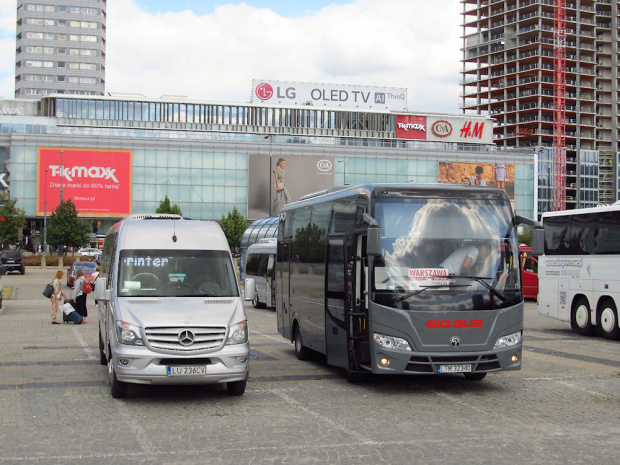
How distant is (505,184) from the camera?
10900 centimetres

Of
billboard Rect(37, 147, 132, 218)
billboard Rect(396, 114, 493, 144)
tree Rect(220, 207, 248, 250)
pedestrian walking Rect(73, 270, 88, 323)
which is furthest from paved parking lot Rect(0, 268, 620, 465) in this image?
billboard Rect(396, 114, 493, 144)

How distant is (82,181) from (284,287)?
84561 millimetres

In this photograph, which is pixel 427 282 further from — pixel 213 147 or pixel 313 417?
pixel 213 147

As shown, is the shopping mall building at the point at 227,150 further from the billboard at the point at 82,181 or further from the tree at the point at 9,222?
the tree at the point at 9,222

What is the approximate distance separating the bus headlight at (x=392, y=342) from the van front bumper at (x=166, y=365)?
2012 millimetres

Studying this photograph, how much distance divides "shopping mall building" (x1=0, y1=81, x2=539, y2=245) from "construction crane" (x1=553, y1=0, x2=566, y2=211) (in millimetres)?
17274

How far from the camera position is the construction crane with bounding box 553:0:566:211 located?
5098 inches

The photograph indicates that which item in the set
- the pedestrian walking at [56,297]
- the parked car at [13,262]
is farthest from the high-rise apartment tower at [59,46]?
→ the pedestrian walking at [56,297]

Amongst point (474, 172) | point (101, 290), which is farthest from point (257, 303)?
point (474, 172)

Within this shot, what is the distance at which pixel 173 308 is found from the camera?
10258 mm

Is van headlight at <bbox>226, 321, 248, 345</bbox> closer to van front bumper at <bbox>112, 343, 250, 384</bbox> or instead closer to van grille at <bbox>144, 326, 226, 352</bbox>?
van front bumper at <bbox>112, 343, 250, 384</bbox>

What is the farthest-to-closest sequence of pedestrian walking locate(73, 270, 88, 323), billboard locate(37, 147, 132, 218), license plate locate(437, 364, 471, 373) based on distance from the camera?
1. billboard locate(37, 147, 132, 218)
2. pedestrian walking locate(73, 270, 88, 323)
3. license plate locate(437, 364, 471, 373)

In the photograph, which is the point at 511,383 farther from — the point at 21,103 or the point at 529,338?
the point at 21,103

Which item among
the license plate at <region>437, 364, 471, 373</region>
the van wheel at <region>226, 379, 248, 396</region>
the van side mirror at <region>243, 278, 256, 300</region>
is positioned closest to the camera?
the van wheel at <region>226, 379, 248, 396</region>
